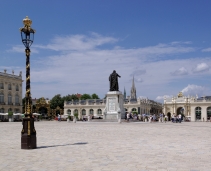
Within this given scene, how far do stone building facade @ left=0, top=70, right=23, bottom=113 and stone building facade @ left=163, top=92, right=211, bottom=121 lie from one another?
144 ft

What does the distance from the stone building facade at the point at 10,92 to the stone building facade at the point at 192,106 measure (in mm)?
43870

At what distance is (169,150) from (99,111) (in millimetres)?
88576

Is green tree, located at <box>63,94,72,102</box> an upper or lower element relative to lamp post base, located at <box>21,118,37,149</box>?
upper

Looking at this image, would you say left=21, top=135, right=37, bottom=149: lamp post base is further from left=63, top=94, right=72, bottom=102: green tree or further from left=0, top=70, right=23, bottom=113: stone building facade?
left=63, top=94, right=72, bottom=102: green tree

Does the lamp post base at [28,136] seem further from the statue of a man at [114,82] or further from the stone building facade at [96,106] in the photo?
the stone building facade at [96,106]

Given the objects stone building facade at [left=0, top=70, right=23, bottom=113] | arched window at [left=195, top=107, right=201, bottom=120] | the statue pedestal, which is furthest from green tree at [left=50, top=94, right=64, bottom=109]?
the statue pedestal

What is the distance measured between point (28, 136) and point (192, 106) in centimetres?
8159

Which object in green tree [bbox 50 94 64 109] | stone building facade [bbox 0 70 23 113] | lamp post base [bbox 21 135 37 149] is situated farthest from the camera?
green tree [bbox 50 94 64 109]

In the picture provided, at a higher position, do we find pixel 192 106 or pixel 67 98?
pixel 67 98

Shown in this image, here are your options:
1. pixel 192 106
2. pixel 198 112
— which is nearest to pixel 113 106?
pixel 192 106

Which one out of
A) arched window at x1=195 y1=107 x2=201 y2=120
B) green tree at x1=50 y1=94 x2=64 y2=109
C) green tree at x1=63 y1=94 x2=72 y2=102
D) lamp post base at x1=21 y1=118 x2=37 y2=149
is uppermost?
green tree at x1=63 y1=94 x2=72 y2=102

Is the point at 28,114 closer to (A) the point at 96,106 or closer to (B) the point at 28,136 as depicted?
(B) the point at 28,136

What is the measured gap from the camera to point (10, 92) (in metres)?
82.9

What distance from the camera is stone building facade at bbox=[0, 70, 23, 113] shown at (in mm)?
79938
